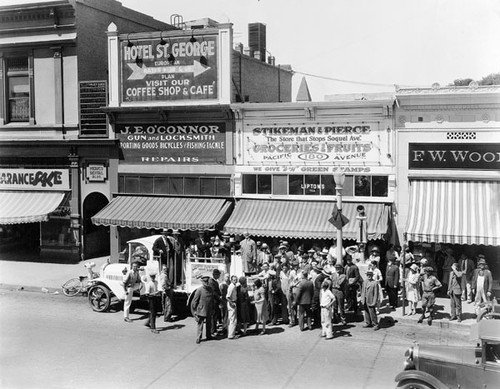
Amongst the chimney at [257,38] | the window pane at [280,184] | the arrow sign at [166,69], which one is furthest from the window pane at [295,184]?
the chimney at [257,38]

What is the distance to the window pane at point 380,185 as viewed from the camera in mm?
21016

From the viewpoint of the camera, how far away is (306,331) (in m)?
15.2

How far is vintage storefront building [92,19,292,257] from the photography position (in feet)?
74.3

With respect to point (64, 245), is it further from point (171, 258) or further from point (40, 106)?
point (171, 258)

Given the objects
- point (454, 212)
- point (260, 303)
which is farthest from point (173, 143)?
point (454, 212)

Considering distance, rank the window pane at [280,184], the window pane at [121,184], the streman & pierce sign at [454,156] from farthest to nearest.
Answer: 1. the window pane at [121,184]
2. the window pane at [280,184]
3. the streman & pierce sign at [454,156]

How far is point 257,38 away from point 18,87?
1305cm

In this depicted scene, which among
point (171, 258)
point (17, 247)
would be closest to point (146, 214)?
point (171, 258)

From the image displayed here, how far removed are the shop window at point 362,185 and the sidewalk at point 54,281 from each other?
15.1 feet

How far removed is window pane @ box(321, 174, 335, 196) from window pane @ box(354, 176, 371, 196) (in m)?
0.83

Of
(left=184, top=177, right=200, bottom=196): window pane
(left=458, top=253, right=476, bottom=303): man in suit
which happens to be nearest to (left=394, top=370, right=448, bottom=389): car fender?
(left=458, top=253, right=476, bottom=303): man in suit

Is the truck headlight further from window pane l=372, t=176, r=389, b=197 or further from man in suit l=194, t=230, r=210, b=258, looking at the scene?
window pane l=372, t=176, r=389, b=197

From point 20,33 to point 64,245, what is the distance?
29.9 feet

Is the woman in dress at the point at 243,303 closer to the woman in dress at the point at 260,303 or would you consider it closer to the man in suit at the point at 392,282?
the woman in dress at the point at 260,303
